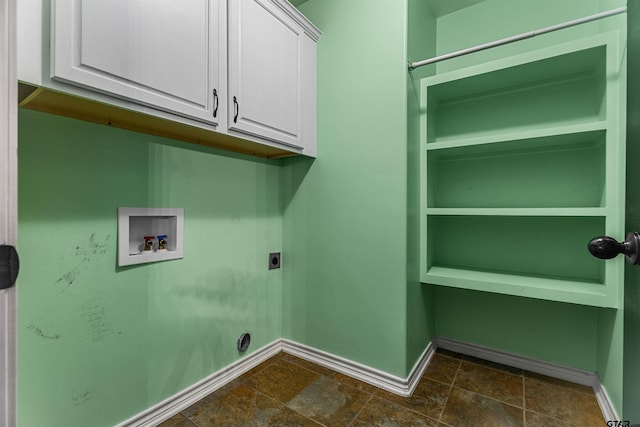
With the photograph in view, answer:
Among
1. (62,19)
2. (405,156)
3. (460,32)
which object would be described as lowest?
(405,156)

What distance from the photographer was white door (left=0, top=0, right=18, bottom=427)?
0.43 metres

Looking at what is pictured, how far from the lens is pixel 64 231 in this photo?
3.30ft

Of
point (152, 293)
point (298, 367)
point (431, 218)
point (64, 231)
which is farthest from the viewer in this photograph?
point (431, 218)

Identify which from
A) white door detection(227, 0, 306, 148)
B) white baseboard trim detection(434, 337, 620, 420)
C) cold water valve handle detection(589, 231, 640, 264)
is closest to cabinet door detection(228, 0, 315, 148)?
white door detection(227, 0, 306, 148)

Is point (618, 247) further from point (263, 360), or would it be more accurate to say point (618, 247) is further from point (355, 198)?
point (263, 360)

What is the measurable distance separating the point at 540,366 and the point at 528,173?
3.55 feet

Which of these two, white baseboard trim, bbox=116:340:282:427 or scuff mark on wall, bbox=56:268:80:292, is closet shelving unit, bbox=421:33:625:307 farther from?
scuff mark on wall, bbox=56:268:80:292

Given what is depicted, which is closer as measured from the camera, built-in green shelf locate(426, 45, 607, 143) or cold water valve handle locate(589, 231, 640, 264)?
cold water valve handle locate(589, 231, 640, 264)

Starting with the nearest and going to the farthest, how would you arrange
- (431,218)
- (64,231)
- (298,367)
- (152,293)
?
(64,231) < (152,293) < (298,367) < (431,218)

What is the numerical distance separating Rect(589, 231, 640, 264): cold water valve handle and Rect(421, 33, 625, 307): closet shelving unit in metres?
0.89

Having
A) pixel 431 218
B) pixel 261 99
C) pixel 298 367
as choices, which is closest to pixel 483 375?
pixel 431 218

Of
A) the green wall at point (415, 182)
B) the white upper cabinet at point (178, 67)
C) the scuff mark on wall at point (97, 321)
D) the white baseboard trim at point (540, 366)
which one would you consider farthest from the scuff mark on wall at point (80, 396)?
the white baseboard trim at point (540, 366)

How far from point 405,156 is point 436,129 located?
0.63 meters

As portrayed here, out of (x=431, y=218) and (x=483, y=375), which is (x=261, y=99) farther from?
(x=483, y=375)
